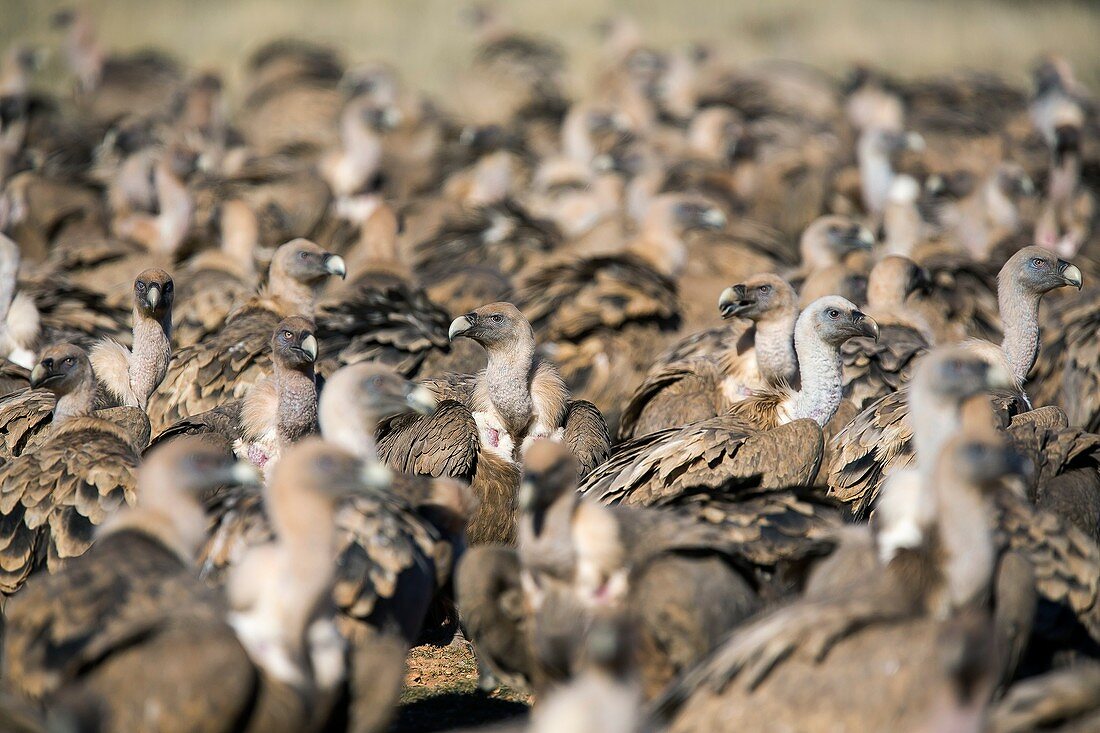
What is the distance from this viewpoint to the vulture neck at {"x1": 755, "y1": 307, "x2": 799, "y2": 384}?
856cm

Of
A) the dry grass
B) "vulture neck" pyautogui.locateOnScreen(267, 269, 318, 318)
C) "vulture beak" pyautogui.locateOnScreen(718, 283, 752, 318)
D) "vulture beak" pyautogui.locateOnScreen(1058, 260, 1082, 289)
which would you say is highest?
"vulture beak" pyautogui.locateOnScreen(718, 283, 752, 318)

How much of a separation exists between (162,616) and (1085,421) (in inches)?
238

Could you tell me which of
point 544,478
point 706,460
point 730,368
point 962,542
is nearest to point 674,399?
point 730,368

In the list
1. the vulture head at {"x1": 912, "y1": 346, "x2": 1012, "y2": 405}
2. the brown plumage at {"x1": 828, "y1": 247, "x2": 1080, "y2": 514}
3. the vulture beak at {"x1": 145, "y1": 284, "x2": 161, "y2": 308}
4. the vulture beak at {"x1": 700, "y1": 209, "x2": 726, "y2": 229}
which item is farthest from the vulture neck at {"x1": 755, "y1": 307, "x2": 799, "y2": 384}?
the vulture beak at {"x1": 700, "y1": 209, "x2": 726, "y2": 229}

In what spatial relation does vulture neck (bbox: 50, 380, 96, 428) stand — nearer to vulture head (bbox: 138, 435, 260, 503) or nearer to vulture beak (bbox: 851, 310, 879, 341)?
vulture head (bbox: 138, 435, 260, 503)

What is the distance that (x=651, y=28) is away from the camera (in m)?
27.6

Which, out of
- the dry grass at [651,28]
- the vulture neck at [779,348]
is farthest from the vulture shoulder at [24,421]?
the dry grass at [651,28]

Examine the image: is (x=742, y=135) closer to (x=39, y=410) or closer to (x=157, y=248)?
(x=157, y=248)

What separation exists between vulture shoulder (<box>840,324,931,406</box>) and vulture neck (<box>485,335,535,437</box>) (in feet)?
6.45

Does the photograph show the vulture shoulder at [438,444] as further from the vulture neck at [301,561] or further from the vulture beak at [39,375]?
the vulture neck at [301,561]

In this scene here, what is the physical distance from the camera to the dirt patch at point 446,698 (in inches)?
252

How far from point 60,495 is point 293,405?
4.23 ft

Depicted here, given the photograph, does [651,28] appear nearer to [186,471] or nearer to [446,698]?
[446,698]

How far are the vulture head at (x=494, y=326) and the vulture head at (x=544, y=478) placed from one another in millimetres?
2331
